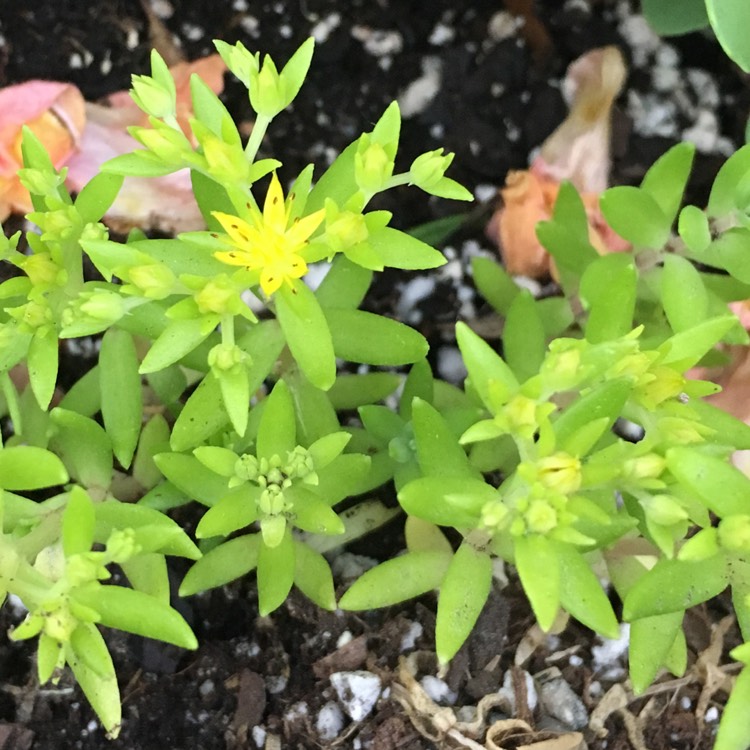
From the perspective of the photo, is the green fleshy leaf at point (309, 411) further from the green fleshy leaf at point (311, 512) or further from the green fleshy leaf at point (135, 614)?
the green fleshy leaf at point (135, 614)

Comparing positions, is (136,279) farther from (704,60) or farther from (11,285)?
(704,60)

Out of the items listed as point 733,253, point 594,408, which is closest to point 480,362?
point 594,408

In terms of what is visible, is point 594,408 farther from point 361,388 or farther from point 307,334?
point 361,388

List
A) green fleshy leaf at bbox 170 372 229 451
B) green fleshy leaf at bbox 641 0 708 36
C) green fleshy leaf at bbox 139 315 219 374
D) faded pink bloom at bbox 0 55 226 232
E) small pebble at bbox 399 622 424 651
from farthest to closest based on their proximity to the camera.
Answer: faded pink bloom at bbox 0 55 226 232 < green fleshy leaf at bbox 641 0 708 36 < small pebble at bbox 399 622 424 651 < green fleshy leaf at bbox 170 372 229 451 < green fleshy leaf at bbox 139 315 219 374

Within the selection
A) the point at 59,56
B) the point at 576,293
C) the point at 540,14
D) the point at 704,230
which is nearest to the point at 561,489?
the point at 704,230

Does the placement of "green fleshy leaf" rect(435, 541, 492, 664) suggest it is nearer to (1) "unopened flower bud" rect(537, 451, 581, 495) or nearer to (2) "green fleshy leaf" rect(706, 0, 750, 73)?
(1) "unopened flower bud" rect(537, 451, 581, 495)

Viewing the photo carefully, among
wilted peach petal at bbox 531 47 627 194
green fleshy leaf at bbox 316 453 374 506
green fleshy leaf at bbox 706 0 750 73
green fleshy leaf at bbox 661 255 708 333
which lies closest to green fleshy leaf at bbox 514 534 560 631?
green fleshy leaf at bbox 316 453 374 506

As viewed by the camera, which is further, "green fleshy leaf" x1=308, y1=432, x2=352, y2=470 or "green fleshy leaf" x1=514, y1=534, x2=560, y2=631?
"green fleshy leaf" x1=308, y1=432, x2=352, y2=470
